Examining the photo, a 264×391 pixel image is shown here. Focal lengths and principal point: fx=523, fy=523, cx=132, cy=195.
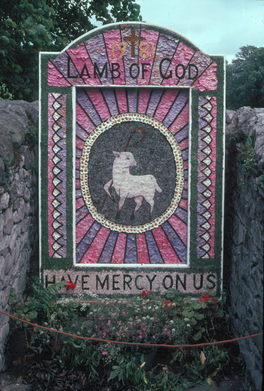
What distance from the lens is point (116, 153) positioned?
5.09 meters

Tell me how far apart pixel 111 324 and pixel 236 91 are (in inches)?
765

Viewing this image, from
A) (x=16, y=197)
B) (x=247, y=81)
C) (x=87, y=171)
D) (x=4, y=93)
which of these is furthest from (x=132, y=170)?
(x=247, y=81)

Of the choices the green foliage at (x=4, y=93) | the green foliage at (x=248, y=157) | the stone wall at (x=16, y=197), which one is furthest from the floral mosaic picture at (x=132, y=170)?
the green foliage at (x=4, y=93)

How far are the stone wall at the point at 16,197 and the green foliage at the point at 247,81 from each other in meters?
17.4

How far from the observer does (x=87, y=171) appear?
5.09 m

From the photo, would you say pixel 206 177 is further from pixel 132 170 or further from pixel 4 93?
pixel 4 93

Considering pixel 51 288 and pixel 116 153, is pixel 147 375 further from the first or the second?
pixel 116 153

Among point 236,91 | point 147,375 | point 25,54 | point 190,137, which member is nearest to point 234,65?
point 236,91

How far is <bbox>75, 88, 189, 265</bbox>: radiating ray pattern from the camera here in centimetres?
503

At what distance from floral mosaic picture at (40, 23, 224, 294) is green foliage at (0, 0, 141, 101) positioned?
2.66m

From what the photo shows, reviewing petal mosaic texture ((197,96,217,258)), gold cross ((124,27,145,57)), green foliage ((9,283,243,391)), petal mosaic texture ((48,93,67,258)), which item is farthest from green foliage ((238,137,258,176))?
petal mosaic texture ((48,93,67,258))

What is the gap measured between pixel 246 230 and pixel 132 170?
4.28 ft

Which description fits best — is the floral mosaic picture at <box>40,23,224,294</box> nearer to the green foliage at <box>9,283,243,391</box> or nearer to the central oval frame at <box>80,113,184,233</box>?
the central oval frame at <box>80,113,184,233</box>

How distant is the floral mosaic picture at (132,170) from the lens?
16.2ft
